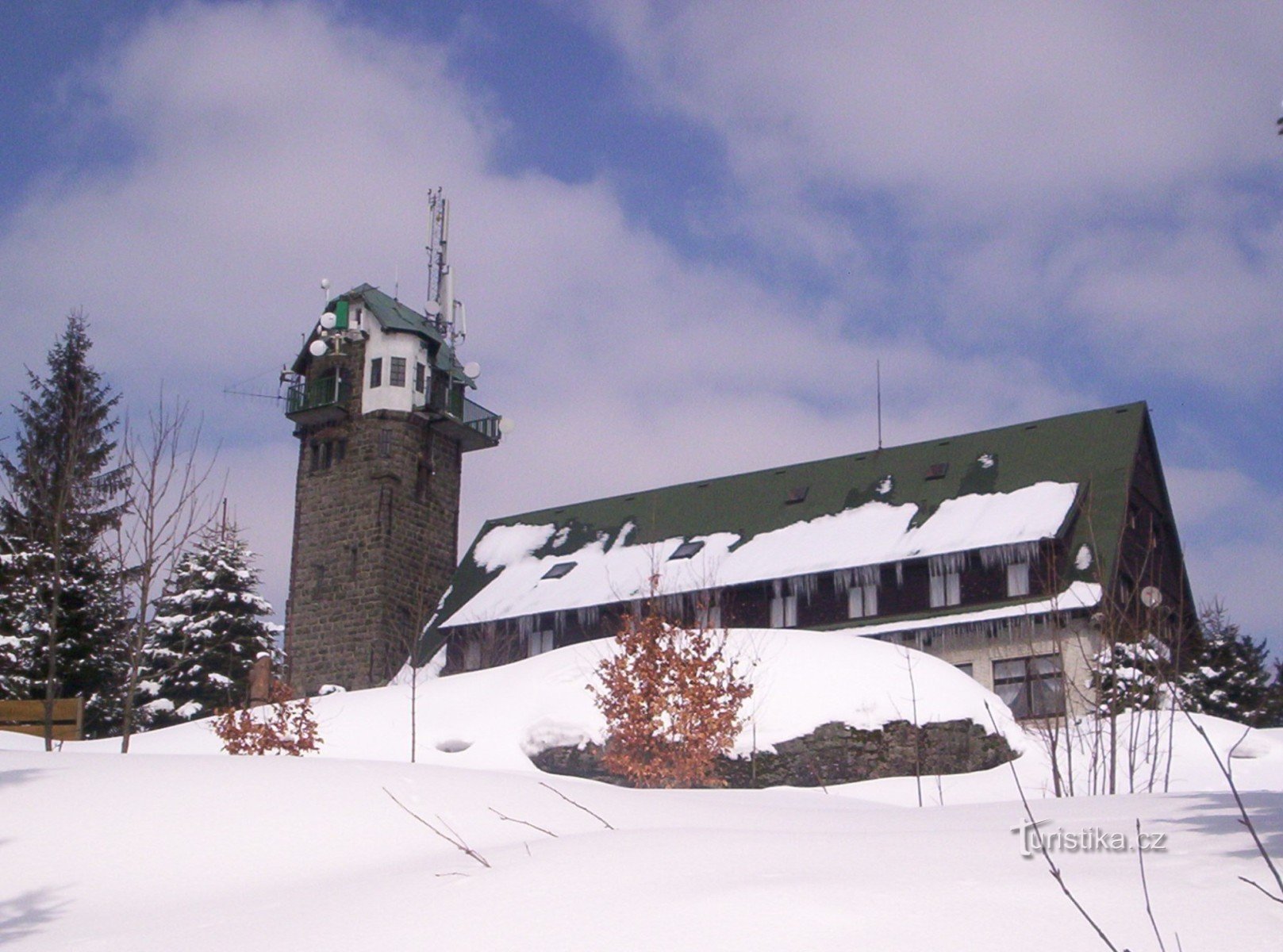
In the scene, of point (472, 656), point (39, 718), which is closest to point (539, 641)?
point (472, 656)

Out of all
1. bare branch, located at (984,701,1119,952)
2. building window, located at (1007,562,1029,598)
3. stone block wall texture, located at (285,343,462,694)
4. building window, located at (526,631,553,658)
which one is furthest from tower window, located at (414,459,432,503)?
bare branch, located at (984,701,1119,952)

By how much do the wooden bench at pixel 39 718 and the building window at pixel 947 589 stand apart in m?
19.4

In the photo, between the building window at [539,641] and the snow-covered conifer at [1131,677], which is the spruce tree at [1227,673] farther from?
the building window at [539,641]

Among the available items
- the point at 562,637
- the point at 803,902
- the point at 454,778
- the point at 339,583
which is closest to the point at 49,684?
the point at 454,778

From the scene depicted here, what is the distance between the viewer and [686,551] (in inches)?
1516

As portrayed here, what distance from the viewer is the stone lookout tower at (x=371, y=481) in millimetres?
40344

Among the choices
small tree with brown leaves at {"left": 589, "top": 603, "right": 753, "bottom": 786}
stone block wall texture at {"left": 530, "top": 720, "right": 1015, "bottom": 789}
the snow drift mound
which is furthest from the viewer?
the snow drift mound

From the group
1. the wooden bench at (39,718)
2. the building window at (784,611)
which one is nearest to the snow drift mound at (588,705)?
the wooden bench at (39,718)

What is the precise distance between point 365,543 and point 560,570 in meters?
5.89

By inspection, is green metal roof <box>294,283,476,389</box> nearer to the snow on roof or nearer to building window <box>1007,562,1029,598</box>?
the snow on roof

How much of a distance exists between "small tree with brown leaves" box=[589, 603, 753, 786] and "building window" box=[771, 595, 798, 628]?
16.6m

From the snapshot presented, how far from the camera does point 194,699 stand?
37750mm

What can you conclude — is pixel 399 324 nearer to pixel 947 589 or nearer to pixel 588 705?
pixel 947 589

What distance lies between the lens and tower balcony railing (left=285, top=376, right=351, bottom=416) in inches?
1673
